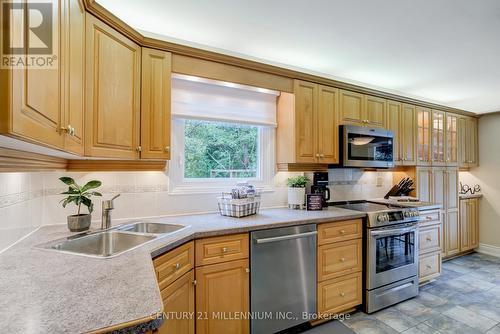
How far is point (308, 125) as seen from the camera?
8.52 feet

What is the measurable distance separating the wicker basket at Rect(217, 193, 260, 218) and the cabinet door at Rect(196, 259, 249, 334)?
44 centimetres

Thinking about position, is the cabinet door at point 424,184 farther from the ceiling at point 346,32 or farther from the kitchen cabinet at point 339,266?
the kitchen cabinet at point 339,266

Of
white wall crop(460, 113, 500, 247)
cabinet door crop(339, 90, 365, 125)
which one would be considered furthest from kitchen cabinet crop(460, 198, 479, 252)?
cabinet door crop(339, 90, 365, 125)

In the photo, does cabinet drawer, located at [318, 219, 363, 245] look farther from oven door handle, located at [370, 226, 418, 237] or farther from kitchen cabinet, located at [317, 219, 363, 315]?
oven door handle, located at [370, 226, 418, 237]

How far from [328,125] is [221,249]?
5.61ft

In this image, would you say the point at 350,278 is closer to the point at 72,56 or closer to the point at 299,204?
the point at 299,204

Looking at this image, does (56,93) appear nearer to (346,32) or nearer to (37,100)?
(37,100)

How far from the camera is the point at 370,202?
3.22 metres

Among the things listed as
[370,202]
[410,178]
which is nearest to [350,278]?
[370,202]

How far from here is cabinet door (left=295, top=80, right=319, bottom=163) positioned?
100 inches

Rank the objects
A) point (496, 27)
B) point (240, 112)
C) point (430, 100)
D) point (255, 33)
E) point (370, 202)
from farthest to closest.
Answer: point (430, 100)
point (370, 202)
point (240, 112)
point (255, 33)
point (496, 27)

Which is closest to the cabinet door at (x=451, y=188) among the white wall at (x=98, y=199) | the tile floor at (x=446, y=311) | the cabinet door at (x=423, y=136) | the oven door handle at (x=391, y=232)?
the cabinet door at (x=423, y=136)

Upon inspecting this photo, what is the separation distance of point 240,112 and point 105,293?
1.98m

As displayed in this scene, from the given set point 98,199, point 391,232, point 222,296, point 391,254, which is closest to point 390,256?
point 391,254
